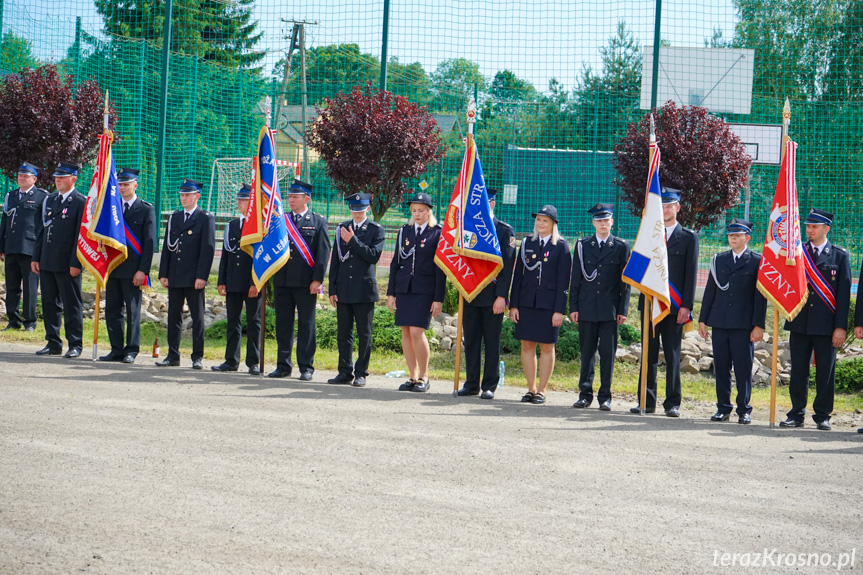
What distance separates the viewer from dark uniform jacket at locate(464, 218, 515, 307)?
8.66 meters

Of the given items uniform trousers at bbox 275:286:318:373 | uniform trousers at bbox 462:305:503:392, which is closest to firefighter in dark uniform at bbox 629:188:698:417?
uniform trousers at bbox 462:305:503:392

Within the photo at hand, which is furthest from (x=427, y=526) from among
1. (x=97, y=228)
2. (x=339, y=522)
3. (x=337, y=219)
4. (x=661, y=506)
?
(x=337, y=219)

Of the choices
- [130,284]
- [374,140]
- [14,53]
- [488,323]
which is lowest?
[488,323]

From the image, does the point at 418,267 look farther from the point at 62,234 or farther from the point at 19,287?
the point at 19,287

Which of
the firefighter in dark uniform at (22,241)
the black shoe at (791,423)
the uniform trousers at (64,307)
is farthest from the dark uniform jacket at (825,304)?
the firefighter in dark uniform at (22,241)

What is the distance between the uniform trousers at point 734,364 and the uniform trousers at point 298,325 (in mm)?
3919

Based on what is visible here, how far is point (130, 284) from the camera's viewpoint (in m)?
9.84

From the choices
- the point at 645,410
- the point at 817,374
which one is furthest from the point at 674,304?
the point at 817,374

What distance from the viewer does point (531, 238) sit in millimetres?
8609

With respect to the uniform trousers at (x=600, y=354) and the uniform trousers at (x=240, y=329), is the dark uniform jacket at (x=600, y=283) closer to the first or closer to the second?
the uniform trousers at (x=600, y=354)

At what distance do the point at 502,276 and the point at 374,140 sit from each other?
399 centimetres

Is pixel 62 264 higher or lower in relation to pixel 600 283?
lower

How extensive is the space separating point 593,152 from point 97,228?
713 centimetres

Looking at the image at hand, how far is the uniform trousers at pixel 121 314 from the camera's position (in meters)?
9.76
